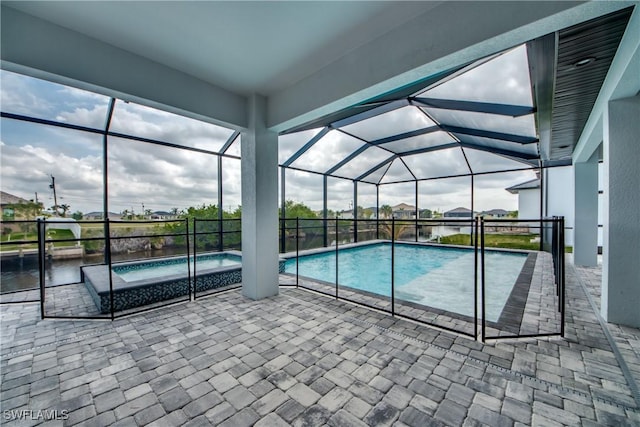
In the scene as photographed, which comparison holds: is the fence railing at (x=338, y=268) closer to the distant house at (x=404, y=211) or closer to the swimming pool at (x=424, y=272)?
the swimming pool at (x=424, y=272)

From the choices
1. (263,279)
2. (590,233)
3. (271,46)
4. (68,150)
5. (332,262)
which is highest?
(271,46)

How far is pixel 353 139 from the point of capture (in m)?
7.48

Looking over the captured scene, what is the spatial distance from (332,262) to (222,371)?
6.61 m

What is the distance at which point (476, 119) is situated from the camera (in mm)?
5348

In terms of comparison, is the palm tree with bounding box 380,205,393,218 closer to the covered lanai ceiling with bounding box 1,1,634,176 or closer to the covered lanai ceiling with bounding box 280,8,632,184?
the covered lanai ceiling with bounding box 280,8,632,184

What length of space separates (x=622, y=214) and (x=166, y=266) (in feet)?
27.7

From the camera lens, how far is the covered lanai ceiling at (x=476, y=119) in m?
2.54

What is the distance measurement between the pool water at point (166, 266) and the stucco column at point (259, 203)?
1.81 metres

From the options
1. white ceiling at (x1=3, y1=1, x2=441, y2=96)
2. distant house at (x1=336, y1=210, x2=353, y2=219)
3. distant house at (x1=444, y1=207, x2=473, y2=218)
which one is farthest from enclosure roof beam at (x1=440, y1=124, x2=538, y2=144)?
distant house at (x1=336, y1=210, x2=353, y2=219)

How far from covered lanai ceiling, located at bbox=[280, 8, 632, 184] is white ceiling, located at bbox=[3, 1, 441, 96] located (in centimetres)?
150

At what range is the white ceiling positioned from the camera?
228cm

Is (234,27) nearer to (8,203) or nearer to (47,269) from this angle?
(8,203)

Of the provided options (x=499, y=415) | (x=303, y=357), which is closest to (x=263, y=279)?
(x=303, y=357)

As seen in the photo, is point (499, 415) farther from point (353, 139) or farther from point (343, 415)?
point (353, 139)
